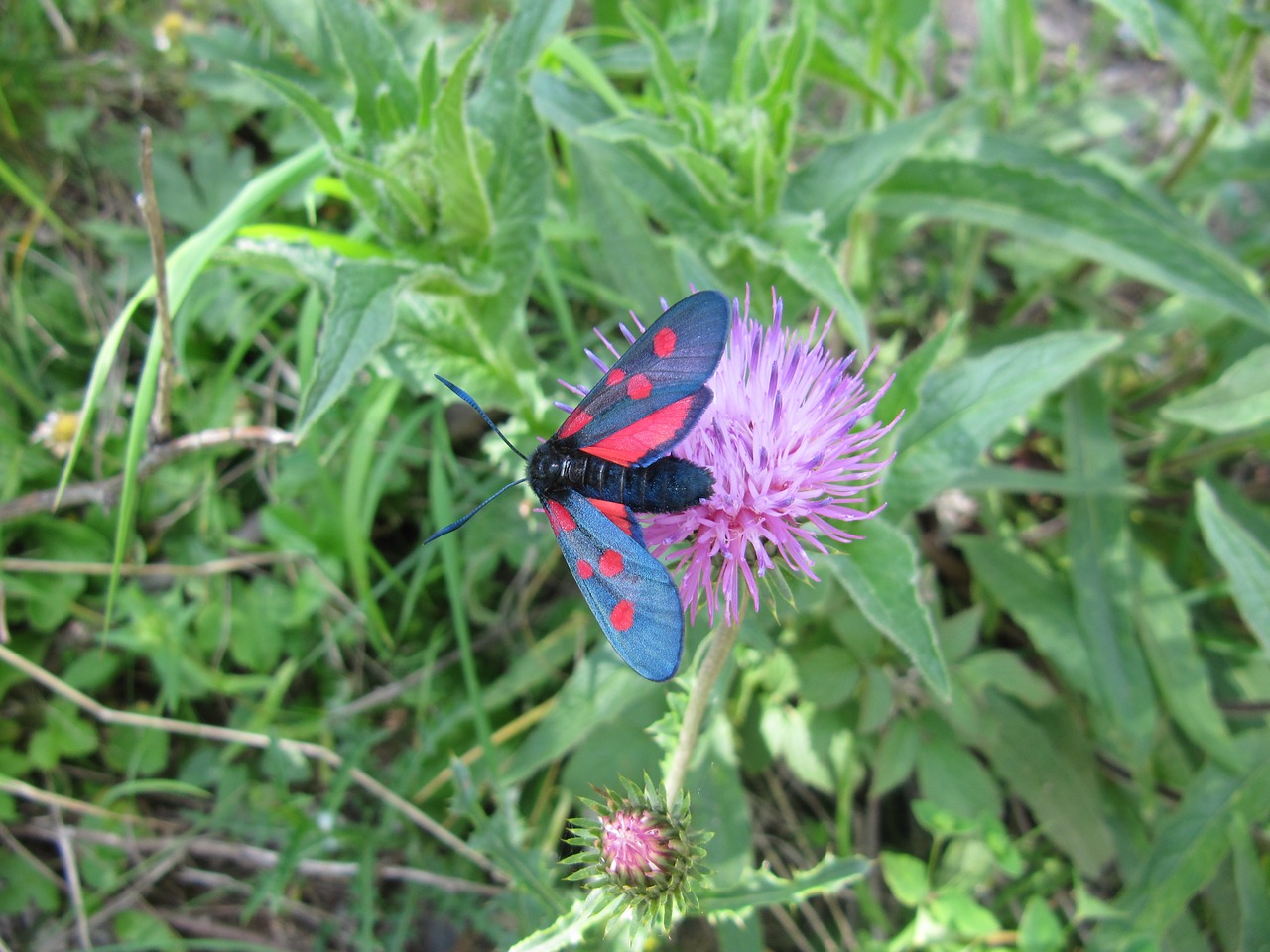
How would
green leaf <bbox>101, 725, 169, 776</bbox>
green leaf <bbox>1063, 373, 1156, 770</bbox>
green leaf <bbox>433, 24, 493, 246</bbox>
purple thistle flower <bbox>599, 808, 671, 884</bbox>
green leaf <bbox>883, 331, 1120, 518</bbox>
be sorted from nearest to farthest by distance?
purple thistle flower <bbox>599, 808, 671, 884</bbox>
green leaf <bbox>433, 24, 493, 246</bbox>
green leaf <bbox>883, 331, 1120, 518</bbox>
green leaf <bbox>1063, 373, 1156, 770</bbox>
green leaf <bbox>101, 725, 169, 776</bbox>

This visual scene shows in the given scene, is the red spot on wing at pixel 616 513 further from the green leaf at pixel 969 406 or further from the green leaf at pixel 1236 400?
the green leaf at pixel 1236 400

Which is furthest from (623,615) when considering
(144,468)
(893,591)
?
(144,468)

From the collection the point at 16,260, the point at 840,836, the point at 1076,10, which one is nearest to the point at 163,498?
the point at 16,260

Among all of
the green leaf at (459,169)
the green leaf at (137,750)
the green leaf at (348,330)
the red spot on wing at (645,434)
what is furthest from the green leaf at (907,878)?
the green leaf at (137,750)

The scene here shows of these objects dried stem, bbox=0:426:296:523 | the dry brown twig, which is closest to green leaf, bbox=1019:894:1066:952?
the dry brown twig

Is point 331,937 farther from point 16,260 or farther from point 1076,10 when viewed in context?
point 1076,10

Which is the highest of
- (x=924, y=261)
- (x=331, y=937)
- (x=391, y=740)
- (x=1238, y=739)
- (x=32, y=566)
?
(x=924, y=261)

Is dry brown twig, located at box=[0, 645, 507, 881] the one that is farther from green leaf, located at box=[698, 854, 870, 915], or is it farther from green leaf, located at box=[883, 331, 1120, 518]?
green leaf, located at box=[883, 331, 1120, 518]

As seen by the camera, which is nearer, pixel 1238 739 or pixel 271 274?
pixel 1238 739
